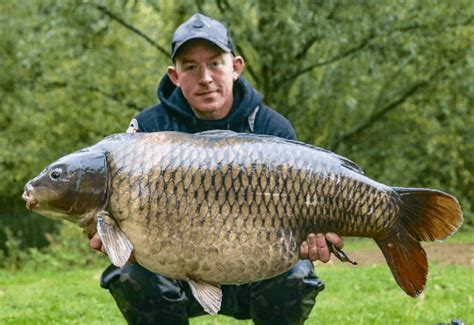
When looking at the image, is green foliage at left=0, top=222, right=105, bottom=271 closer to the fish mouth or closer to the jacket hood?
the jacket hood

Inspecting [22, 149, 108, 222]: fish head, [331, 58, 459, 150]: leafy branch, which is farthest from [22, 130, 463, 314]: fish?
[331, 58, 459, 150]: leafy branch

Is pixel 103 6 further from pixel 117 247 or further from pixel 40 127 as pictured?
pixel 117 247

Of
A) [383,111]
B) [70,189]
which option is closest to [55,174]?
[70,189]

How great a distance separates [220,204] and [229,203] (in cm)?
2

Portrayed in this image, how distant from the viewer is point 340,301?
4.65 metres

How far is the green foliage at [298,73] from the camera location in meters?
7.84

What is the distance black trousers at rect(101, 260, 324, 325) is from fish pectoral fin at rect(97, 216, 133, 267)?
1.61ft

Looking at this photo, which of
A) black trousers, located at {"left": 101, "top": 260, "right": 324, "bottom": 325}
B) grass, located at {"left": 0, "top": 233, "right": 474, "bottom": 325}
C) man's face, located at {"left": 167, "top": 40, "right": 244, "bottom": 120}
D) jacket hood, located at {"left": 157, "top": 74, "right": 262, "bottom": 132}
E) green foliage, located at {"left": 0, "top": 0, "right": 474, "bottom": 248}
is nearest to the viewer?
black trousers, located at {"left": 101, "top": 260, "right": 324, "bottom": 325}

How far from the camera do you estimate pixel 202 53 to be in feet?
8.20

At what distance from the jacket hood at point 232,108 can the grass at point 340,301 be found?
155 cm

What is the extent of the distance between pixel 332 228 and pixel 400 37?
598cm

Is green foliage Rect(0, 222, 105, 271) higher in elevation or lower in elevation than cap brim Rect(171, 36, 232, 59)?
lower

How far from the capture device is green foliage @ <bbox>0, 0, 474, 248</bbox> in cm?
784

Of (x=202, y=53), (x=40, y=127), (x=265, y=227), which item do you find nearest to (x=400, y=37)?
(x=40, y=127)
